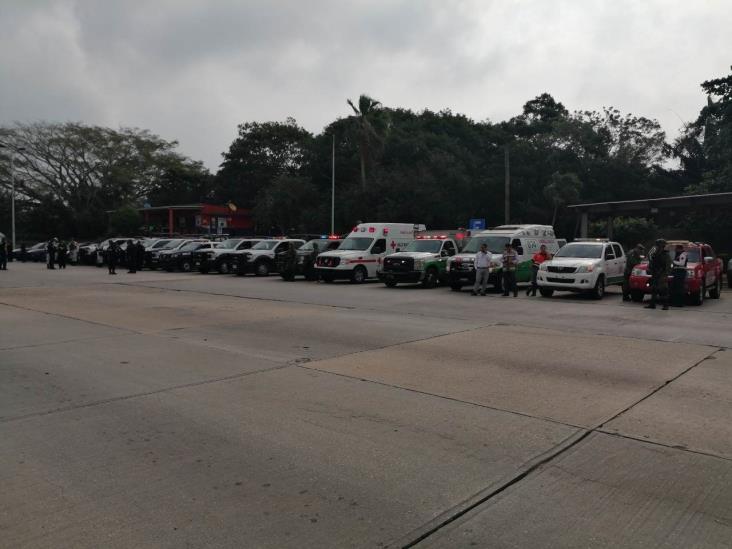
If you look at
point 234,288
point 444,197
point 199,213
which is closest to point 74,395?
point 234,288

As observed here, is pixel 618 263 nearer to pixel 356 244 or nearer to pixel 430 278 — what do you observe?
pixel 430 278

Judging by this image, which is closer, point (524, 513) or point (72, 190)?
point (524, 513)

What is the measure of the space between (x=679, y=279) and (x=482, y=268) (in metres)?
5.34

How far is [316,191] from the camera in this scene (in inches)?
2050

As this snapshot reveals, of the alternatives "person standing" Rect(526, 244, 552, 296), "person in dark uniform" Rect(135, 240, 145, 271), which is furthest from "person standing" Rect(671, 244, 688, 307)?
"person in dark uniform" Rect(135, 240, 145, 271)

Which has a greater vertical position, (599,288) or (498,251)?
(498,251)

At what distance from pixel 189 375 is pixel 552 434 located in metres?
4.43

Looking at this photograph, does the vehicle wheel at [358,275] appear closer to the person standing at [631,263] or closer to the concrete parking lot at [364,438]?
the person standing at [631,263]

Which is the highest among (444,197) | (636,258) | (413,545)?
(444,197)

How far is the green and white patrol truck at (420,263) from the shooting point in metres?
21.3

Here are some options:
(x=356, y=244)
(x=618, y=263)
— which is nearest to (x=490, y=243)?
(x=618, y=263)

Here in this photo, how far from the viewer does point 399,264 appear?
845 inches

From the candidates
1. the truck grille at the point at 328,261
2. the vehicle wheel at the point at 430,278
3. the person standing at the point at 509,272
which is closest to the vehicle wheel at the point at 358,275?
the truck grille at the point at 328,261

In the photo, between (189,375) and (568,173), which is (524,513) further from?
(568,173)
